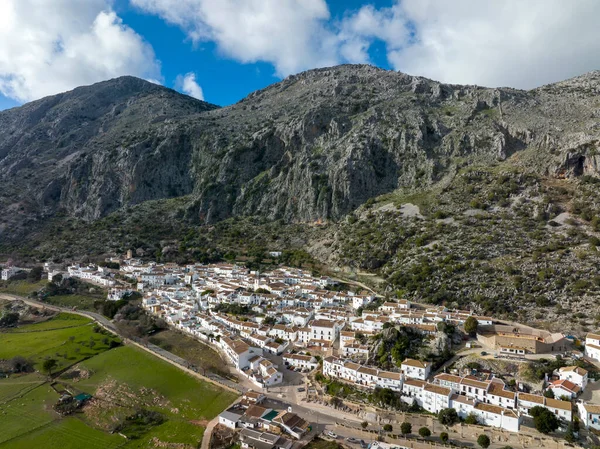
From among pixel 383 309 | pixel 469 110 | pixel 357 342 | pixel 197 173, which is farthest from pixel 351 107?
pixel 357 342

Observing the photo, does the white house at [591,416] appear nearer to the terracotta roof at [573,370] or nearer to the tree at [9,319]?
the terracotta roof at [573,370]

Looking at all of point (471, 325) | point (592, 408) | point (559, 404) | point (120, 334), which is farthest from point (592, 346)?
point (120, 334)

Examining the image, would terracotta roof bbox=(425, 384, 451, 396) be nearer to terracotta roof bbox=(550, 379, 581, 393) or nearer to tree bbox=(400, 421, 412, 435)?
tree bbox=(400, 421, 412, 435)

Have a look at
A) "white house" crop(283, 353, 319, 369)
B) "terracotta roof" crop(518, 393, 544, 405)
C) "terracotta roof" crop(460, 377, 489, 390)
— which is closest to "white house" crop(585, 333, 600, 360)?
"terracotta roof" crop(518, 393, 544, 405)

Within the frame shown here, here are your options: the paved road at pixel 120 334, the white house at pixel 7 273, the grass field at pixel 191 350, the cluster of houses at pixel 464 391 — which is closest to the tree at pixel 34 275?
the white house at pixel 7 273

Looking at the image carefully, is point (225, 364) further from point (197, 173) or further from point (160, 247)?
point (197, 173)

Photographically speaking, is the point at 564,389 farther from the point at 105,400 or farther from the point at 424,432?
the point at 105,400

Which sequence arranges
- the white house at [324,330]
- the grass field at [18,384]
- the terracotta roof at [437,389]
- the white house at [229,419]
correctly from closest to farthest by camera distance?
the white house at [229,419] → the terracotta roof at [437,389] → the grass field at [18,384] → the white house at [324,330]
